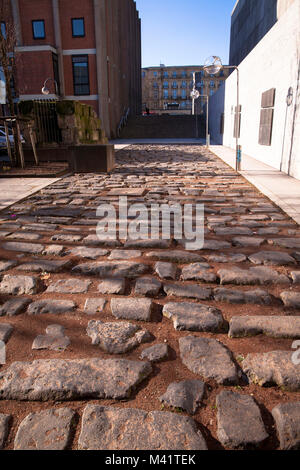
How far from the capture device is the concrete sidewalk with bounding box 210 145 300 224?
6058 millimetres

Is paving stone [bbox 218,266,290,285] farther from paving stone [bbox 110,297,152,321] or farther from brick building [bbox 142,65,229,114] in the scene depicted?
brick building [bbox 142,65,229,114]

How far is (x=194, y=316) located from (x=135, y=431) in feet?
3.57

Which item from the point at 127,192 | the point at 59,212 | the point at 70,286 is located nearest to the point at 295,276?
the point at 70,286

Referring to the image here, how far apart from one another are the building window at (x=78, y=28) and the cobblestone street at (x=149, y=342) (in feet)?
91.4

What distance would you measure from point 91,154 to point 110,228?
6.33 meters

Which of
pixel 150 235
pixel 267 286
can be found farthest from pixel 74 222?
pixel 267 286

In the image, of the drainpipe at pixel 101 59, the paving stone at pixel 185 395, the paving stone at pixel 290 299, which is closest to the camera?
Result: the paving stone at pixel 185 395

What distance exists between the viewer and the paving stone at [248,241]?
13.9 ft

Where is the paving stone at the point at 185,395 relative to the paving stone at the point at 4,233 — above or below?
below

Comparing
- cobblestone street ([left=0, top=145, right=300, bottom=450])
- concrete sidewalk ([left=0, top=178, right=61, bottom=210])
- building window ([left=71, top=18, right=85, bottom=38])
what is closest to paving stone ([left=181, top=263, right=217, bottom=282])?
cobblestone street ([left=0, top=145, right=300, bottom=450])

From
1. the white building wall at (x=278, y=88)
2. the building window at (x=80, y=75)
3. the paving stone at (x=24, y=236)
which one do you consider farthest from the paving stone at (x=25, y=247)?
the building window at (x=80, y=75)

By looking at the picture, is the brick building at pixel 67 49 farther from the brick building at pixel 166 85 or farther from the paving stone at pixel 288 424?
the brick building at pixel 166 85

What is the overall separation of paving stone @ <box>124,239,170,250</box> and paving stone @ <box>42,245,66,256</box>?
2.43ft

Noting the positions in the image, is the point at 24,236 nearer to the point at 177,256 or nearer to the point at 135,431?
the point at 177,256
